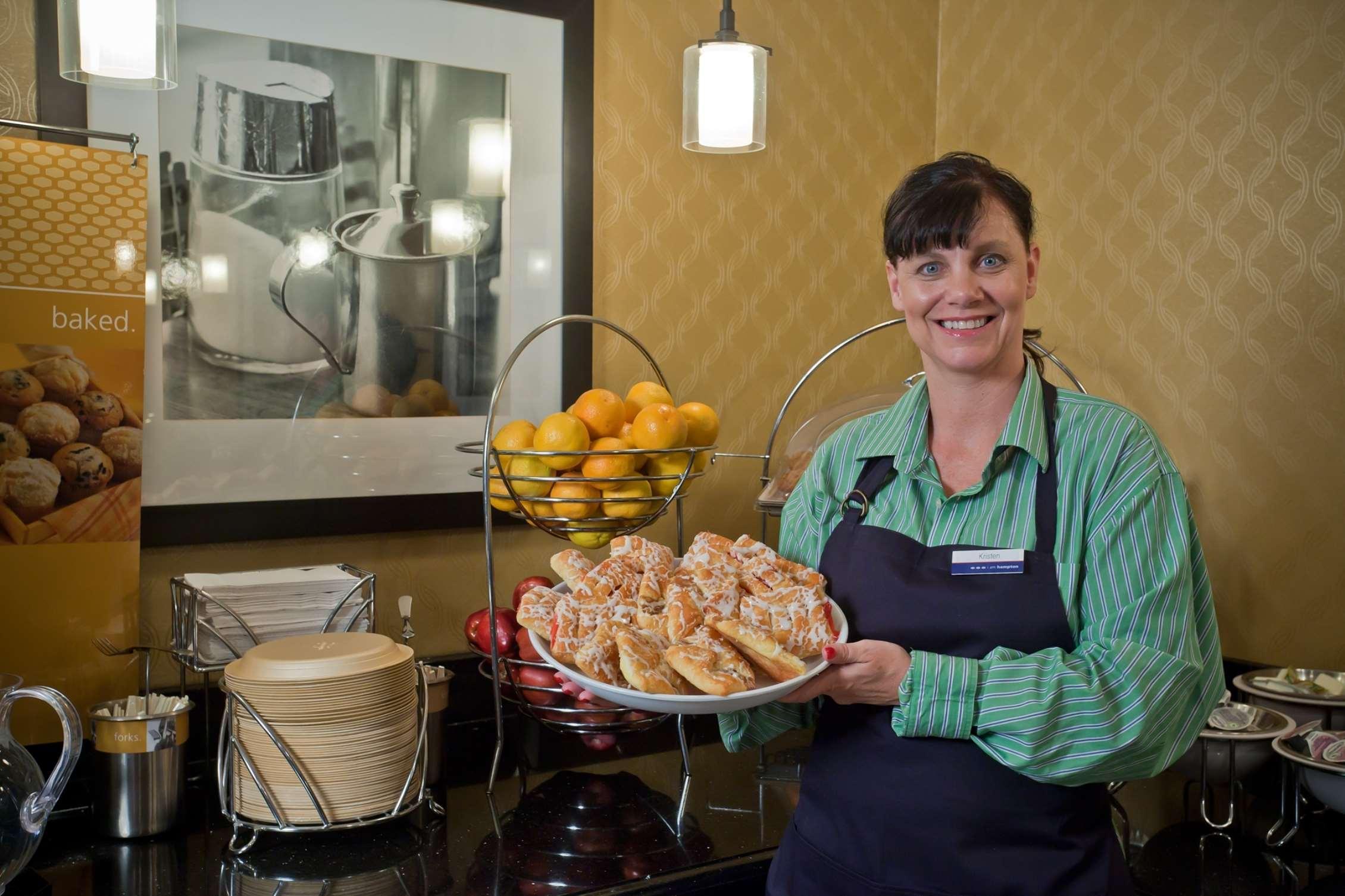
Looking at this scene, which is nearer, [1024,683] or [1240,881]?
[1024,683]

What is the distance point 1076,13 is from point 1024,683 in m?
1.77

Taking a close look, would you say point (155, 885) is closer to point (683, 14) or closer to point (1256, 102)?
point (683, 14)

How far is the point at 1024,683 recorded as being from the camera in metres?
1.16

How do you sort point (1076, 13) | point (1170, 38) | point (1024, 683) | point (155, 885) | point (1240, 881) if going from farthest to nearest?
point (1076, 13)
point (1170, 38)
point (1240, 881)
point (155, 885)
point (1024, 683)

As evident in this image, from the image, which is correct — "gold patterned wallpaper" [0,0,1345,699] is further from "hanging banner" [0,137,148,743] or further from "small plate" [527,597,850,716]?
"small plate" [527,597,850,716]

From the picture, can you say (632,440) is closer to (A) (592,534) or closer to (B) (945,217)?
(A) (592,534)

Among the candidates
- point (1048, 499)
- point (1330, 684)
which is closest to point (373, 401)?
point (1048, 499)

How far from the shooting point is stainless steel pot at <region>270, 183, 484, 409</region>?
1.94 metres

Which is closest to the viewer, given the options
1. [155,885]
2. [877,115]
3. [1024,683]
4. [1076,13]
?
[1024,683]

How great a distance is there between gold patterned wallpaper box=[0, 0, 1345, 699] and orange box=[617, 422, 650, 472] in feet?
1.71

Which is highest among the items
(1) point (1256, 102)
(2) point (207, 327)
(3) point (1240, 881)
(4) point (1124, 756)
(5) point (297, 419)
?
(1) point (1256, 102)

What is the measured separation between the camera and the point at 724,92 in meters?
2.00

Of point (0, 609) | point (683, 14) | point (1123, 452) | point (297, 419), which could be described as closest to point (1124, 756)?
point (1123, 452)

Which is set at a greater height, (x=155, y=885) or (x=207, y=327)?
(x=207, y=327)
